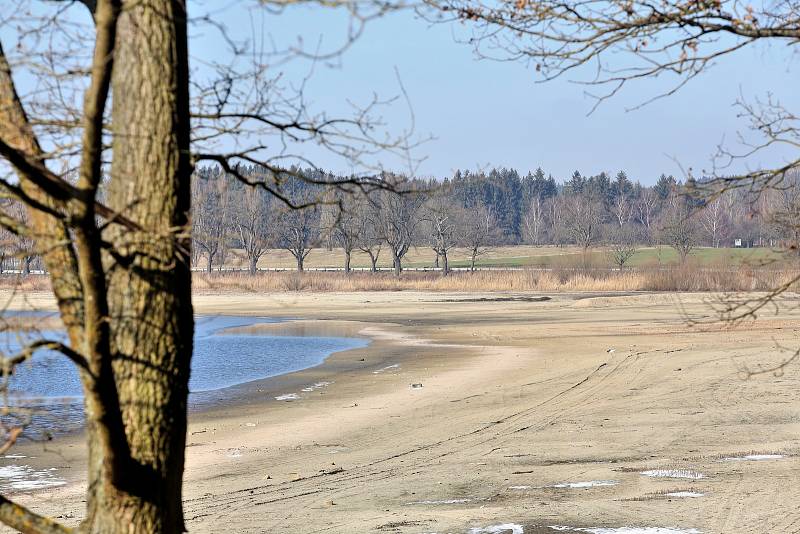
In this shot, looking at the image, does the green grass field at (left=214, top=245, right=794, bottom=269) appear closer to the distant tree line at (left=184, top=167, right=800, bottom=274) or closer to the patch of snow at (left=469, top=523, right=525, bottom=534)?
the distant tree line at (left=184, top=167, right=800, bottom=274)

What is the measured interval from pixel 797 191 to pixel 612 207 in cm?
14110

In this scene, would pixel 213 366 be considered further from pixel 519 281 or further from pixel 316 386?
pixel 519 281

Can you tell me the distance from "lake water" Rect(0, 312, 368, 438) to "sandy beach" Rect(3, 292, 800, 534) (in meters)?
1.41

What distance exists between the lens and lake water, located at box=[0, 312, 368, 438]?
19.4 metres

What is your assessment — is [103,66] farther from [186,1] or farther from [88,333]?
[88,333]

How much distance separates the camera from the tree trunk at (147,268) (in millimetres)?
3887

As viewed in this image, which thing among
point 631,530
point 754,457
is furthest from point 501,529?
point 754,457

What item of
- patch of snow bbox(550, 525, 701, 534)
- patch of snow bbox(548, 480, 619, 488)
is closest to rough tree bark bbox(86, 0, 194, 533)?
patch of snow bbox(550, 525, 701, 534)

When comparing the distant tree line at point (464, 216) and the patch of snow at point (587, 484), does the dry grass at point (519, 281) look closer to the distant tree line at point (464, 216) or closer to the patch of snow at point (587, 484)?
the distant tree line at point (464, 216)

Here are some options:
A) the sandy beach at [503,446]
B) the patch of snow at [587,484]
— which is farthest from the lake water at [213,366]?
the patch of snow at [587,484]

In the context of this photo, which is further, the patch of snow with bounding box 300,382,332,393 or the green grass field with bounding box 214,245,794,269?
the green grass field with bounding box 214,245,794,269

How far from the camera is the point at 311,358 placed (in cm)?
2864

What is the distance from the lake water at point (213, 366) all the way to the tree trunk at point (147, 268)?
11.8 metres

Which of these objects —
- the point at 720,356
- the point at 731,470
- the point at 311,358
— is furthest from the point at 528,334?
the point at 731,470
